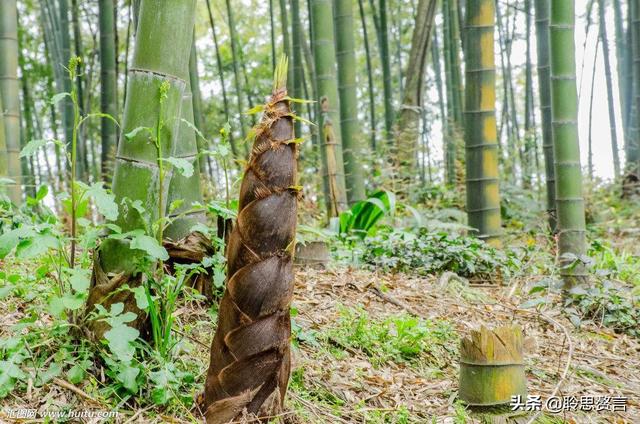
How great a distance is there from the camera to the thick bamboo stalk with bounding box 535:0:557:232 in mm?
5203

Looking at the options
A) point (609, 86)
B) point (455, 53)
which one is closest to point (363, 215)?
point (455, 53)

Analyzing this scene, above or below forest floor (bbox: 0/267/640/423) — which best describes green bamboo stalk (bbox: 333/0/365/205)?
above

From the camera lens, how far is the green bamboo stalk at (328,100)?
4.47 meters

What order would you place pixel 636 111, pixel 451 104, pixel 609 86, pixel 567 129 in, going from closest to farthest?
pixel 567 129 → pixel 636 111 → pixel 451 104 → pixel 609 86

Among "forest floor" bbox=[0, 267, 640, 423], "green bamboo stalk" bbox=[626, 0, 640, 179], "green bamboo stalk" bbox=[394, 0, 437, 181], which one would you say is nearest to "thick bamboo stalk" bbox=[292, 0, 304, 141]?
"green bamboo stalk" bbox=[394, 0, 437, 181]

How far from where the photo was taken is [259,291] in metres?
1.60

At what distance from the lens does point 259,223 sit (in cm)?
161

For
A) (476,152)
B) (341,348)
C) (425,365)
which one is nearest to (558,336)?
(425,365)

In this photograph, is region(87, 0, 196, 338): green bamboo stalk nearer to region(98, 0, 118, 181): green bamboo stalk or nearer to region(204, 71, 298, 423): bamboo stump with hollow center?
region(204, 71, 298, 423): bamboo stump with hollow center

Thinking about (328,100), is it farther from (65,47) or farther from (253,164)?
(65,47)

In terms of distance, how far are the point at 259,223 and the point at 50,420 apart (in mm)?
723

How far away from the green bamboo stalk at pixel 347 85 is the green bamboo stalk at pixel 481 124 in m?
0.98

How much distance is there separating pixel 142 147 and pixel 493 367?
1275 mm

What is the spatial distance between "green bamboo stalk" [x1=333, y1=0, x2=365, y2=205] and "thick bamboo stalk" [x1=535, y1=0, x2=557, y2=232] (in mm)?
1571
